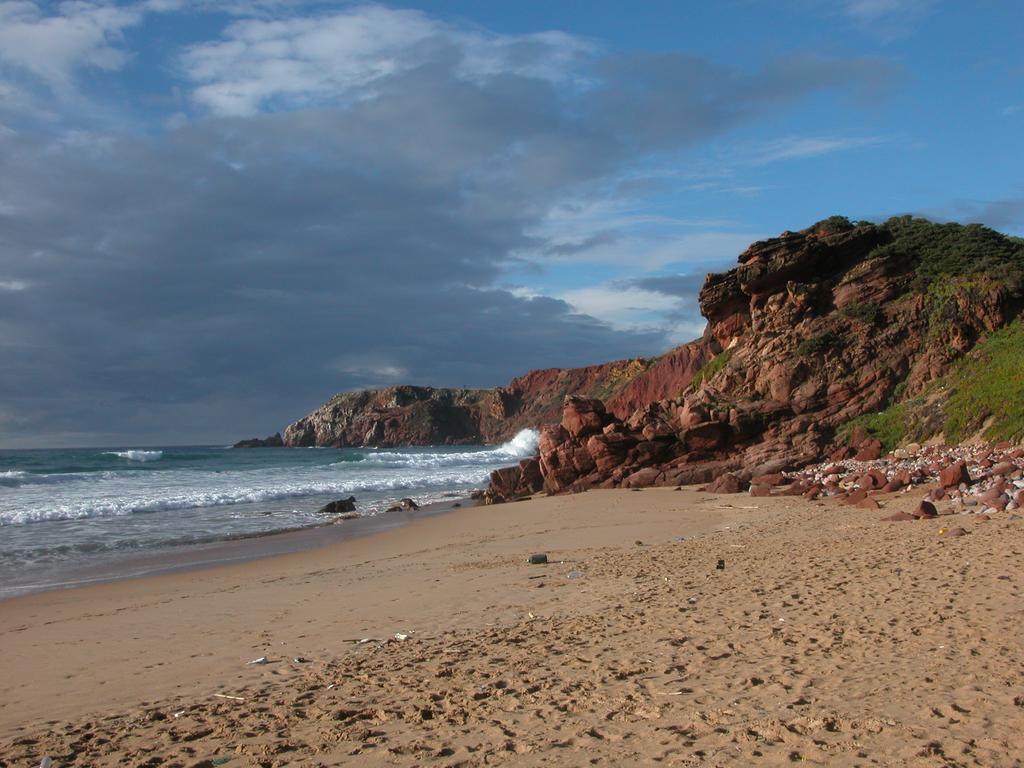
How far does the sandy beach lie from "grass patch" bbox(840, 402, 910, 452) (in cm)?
1094

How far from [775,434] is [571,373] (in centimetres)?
9329

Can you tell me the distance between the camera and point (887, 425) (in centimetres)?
2322

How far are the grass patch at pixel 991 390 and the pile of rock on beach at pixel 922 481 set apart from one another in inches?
30.4

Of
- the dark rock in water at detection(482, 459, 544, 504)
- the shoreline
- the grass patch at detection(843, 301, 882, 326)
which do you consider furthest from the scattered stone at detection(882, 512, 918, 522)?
the dark rock in water at detection(482, 459, 544, 504)

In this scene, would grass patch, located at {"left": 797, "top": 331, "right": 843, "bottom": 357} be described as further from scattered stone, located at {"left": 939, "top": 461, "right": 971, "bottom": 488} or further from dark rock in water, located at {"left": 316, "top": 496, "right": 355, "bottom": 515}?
dark rock in water, located at {"left": 316, "top": 496, "right": 355, "bottom": 515}

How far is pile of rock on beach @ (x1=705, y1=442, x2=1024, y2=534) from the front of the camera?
13.4m

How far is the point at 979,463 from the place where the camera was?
689 inches

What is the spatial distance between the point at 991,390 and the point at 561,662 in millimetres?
19309

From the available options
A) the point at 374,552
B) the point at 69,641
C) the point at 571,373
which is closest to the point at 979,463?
the point at 374,552

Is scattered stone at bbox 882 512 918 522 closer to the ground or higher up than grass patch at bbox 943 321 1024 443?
closer to the ground

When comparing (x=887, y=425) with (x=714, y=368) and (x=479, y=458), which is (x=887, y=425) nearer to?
(x=714, y=368)

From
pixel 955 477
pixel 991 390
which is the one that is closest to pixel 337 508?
pixel 955 477

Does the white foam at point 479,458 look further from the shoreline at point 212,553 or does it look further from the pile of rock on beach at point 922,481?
the pile of rock on beach at point 922,481

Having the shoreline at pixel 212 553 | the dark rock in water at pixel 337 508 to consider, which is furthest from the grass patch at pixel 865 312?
the dark rock in water at pixel 337 508
